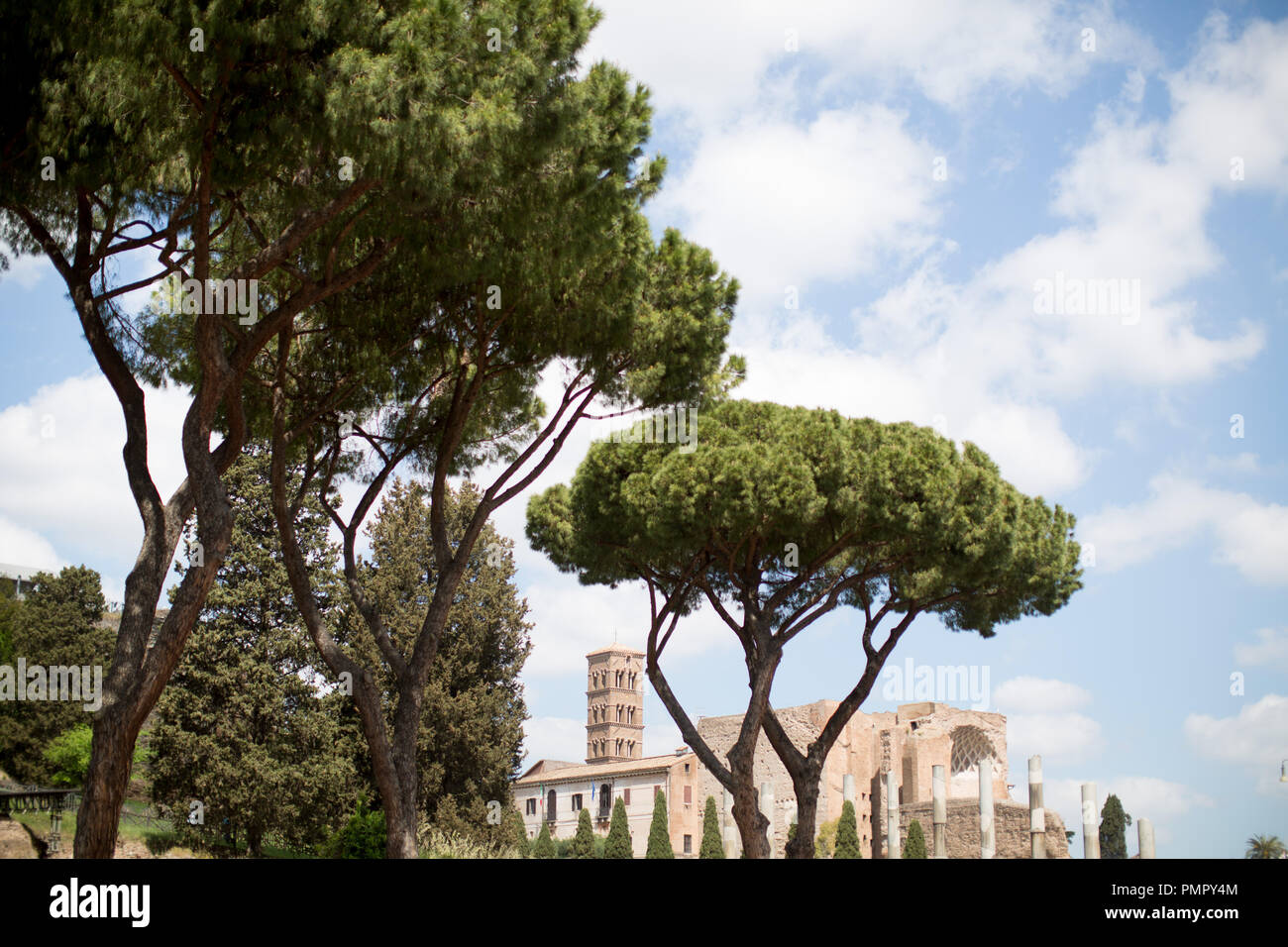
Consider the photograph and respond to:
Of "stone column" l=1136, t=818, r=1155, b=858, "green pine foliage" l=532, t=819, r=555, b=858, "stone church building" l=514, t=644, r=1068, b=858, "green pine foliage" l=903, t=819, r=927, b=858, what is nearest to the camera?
"stone column" l=1136, t=818, r=1155, b=858

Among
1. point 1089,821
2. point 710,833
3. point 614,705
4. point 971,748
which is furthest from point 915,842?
point 614,705

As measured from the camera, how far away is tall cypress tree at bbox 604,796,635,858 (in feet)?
115

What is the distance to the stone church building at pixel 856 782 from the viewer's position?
31.0m

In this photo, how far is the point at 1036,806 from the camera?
18.5 metres

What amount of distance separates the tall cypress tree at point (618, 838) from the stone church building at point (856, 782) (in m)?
2.27

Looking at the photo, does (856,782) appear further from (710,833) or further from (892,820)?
(892,820)

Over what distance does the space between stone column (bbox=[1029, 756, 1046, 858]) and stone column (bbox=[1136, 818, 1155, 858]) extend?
220cm

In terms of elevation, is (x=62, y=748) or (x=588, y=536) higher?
(x=588, y=536)

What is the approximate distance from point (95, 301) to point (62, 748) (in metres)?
20.4

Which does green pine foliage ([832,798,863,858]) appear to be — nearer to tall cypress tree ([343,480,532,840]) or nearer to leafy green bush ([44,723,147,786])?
tall cypress tree ([343,480,532,840])

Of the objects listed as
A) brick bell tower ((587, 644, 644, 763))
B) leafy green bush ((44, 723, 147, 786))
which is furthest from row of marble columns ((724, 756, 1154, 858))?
brick bell tower ((587, 644, 644, 763))

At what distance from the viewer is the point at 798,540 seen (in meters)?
14.5
